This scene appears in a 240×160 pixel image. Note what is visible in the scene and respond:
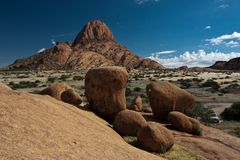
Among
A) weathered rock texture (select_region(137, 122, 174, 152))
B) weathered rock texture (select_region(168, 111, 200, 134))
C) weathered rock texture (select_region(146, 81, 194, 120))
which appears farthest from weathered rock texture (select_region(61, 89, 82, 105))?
weathered rock texture (select_region(168, 111, 200, 134))

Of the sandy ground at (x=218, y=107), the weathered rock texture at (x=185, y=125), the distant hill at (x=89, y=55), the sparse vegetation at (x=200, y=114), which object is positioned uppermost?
the distant hill at (x=89, y=55)

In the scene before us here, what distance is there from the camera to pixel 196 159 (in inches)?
478

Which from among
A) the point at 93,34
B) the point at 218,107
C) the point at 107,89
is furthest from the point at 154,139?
the point at 93,34

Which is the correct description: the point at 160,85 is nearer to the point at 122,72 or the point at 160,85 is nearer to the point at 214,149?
the point at 122,72

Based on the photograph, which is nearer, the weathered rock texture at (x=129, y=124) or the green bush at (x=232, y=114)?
the weathered rock texture at (x=129, y=124)

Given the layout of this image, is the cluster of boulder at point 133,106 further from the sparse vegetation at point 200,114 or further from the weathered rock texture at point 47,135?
the sparse vegetation at point 200,114

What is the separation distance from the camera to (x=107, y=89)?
51.5ft

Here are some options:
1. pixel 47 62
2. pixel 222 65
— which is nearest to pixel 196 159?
pixel 47 62

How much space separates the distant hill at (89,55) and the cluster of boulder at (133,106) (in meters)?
102

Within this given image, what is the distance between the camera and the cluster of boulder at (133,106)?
1255 centimetres

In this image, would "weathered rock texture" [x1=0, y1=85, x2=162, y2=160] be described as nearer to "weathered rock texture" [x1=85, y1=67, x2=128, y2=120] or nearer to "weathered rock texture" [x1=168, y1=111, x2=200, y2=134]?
"weathered rock texture" [x1=85, y1=67, x2=128, y2=120]

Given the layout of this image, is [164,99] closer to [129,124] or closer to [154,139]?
[129,124]

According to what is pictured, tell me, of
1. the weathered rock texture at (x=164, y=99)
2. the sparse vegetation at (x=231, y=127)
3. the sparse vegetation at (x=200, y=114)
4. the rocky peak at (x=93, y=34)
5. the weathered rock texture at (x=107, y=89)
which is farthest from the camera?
the rocky peak at (x=93, y=34)

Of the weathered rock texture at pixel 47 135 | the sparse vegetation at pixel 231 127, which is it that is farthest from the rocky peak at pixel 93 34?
the weathered rock texture at pixel 47 135
